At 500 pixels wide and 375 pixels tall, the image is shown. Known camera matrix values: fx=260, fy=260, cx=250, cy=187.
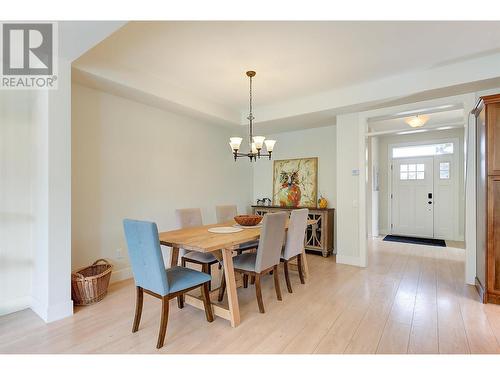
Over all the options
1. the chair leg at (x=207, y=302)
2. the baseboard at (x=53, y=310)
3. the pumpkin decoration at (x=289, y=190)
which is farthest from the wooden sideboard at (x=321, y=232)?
the baseboard at (x=53, y=310)

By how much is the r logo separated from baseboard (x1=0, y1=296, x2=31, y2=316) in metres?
2.09

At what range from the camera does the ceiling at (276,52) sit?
2227 mm

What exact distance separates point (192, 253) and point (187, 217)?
537 millimetres

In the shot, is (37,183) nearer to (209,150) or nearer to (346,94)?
(209,150)

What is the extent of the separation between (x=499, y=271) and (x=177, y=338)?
305 centimetres

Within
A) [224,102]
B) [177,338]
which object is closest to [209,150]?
[224,102]

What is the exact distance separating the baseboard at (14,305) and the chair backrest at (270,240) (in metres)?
2.24

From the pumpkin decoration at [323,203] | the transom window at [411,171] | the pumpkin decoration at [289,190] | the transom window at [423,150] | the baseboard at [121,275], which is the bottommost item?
the baseboard at [121,275]

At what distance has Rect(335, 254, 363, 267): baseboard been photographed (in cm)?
394

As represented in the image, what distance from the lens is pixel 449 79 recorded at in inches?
115

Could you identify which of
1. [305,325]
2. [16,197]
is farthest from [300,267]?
[16,197]

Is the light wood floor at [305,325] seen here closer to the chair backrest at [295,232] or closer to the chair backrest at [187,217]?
the chair backrest at [295,232]

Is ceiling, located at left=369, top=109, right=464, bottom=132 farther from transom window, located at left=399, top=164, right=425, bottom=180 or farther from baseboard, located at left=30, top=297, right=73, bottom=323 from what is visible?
baseboard, located at left=30, top=297, right=73, bottom=323

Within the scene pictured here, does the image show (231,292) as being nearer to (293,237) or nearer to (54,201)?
(293,237)
